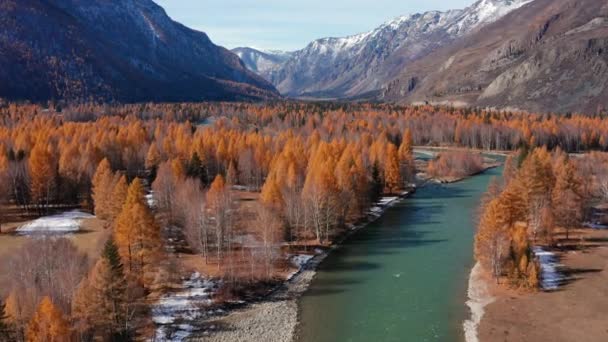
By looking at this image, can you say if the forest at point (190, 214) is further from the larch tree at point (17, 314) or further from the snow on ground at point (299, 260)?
the snow on ground at point (299, 260)

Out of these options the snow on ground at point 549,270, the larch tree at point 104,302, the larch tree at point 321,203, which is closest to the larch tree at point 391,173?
the larch tree at point 321,203

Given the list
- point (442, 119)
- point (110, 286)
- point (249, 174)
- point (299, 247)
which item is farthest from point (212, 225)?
point (442, 119)

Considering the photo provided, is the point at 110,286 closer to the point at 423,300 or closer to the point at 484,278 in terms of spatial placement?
the point at 423,300

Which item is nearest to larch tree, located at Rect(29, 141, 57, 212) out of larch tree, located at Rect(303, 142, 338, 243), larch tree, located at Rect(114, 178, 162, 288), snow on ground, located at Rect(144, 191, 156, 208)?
snow on ground, located at Rect(144, 191, 156, 208)

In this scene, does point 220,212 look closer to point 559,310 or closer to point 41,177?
point 41,177

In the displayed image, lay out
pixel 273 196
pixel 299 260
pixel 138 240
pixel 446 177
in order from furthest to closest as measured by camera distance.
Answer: pixel 446 177 < pixel 273 196 < pixel 299 260 < pixel 138 240

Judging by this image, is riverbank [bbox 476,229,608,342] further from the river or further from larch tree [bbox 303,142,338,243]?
larch tree [bbox 303,142,338,243]

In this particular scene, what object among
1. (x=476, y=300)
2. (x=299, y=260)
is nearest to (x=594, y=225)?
(x=476, y=300)
